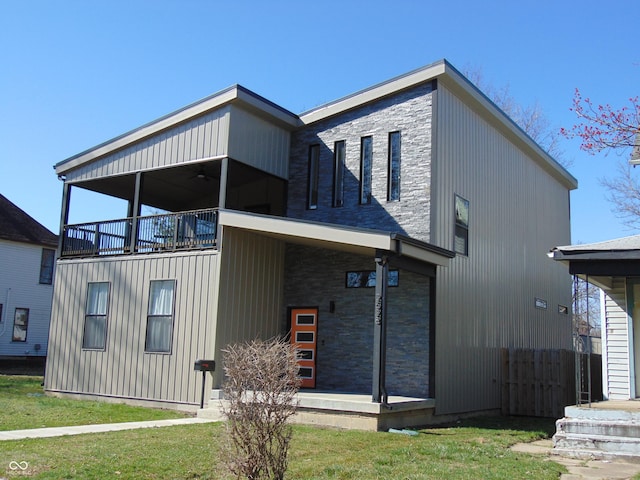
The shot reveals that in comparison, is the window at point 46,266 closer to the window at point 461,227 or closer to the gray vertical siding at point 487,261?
the gray vertical siding at point 487,261

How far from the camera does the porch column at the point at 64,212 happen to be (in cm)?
1777

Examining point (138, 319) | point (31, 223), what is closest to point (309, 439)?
point (138, 319)

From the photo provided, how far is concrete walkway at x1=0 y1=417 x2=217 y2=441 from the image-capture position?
10102mm

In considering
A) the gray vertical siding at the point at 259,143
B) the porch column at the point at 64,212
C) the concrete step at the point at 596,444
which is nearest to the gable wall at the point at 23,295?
the porch column at the point at 64,212

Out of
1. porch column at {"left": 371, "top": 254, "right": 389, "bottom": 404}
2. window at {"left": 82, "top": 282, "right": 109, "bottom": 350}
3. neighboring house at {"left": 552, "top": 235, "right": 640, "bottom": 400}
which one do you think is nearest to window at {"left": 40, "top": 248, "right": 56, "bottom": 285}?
window at {"left": 82, "top": 282, "right": 109, "bottom": 350}

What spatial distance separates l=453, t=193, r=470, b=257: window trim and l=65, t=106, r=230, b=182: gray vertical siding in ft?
18.2

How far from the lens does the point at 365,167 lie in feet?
51.9

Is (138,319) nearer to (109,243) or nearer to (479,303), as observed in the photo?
(109,243)

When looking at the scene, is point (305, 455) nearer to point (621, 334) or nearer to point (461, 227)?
point (621, 334)

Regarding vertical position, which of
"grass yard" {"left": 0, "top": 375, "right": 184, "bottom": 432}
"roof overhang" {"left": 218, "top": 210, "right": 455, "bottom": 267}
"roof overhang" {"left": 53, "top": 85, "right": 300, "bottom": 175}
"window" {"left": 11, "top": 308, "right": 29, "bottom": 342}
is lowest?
"grass yard" {"left": 0, "top": 375, "right": 184, "bottom": 432}

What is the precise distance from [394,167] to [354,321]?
12.1 ft

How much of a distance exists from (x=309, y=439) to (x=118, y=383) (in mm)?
7193

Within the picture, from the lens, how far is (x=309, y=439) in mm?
10211

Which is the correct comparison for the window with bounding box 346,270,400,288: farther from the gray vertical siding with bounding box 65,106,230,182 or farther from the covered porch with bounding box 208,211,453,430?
the gray vertical siding with bounding box 65,106,230,182
